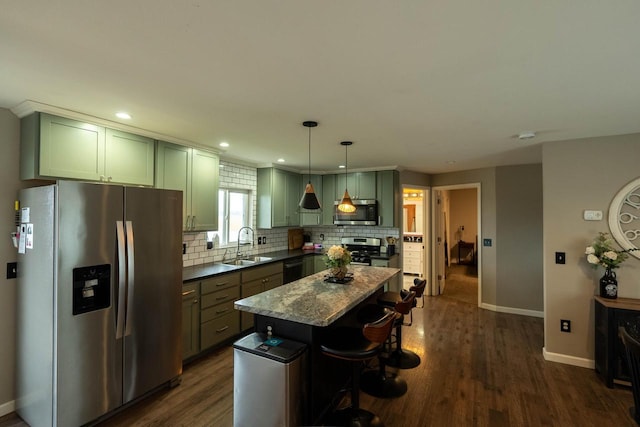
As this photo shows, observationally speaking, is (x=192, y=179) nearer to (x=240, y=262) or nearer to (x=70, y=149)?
(x=70, y=149)

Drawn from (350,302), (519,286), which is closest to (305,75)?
(350,302)

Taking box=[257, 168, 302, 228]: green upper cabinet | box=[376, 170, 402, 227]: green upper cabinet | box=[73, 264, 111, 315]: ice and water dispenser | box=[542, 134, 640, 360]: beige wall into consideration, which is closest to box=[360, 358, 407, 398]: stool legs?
box=[542, 134, 640, 360]: beige wall

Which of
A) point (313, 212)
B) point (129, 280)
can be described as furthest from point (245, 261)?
point (129, 280)

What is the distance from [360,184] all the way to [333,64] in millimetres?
3556

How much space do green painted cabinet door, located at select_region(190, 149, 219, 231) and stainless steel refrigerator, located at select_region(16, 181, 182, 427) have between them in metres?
0.89

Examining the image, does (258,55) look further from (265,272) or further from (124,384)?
(265,272)

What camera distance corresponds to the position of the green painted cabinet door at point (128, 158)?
2.65 metres

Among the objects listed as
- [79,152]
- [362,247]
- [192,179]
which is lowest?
[362,247]

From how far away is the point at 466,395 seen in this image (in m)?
2.55

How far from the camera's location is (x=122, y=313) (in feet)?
7.46

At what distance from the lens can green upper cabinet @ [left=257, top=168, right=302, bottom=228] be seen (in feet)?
15.6

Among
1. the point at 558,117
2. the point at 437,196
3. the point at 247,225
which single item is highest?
the point at 558,117

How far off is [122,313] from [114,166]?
→ 1331 millimetres

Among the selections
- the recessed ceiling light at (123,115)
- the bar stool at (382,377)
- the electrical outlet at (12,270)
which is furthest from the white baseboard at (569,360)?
the electrical outlet at (12,270)
